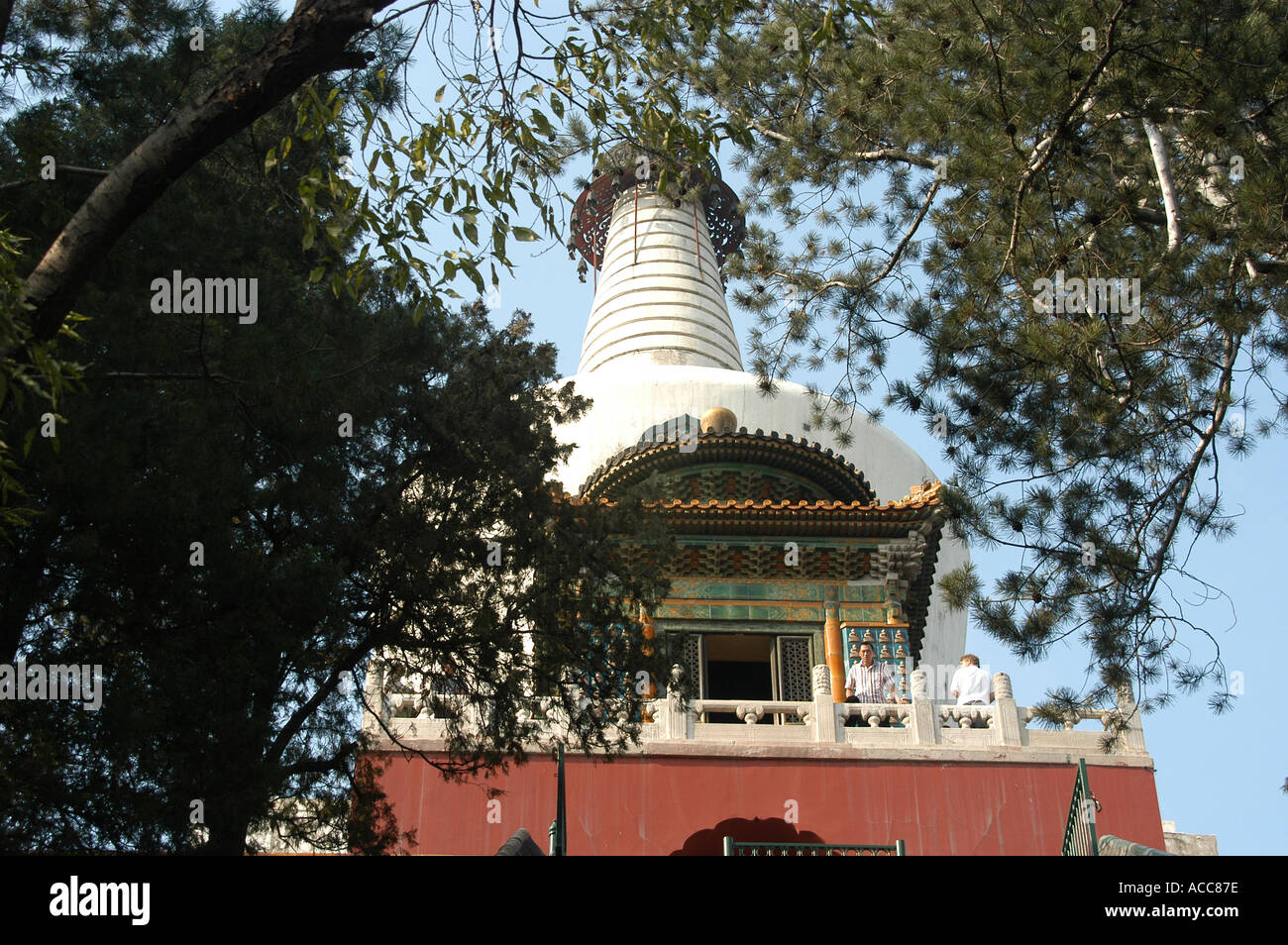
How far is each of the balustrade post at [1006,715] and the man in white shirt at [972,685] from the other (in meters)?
0.23

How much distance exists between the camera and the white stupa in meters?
18.3

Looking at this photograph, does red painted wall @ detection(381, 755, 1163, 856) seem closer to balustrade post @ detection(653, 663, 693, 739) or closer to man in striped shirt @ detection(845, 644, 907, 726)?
balustrade post @ detection(653, 663, 693, 739)

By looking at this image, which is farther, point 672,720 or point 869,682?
point 869,682

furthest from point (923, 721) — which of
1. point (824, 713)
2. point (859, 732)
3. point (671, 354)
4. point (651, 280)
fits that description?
point (651, 280)

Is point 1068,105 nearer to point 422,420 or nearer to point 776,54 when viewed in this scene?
point 776,54

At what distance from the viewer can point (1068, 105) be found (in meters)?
6.71

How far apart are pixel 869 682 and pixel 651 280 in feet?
37.6

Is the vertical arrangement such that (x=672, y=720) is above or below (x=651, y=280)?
below

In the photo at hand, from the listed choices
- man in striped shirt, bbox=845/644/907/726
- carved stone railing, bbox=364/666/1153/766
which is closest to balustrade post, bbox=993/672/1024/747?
carved stone railing, bbox=364/666/1153/766

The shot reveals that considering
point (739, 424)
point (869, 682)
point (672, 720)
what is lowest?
point (672, 720)

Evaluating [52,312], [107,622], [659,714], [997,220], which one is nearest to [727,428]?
[659,714]

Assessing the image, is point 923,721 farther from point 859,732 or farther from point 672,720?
point 672,720

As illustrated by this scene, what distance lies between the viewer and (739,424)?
18.4 metres

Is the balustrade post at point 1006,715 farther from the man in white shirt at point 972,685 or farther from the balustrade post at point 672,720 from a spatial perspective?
the balustrade post at point 672,720
